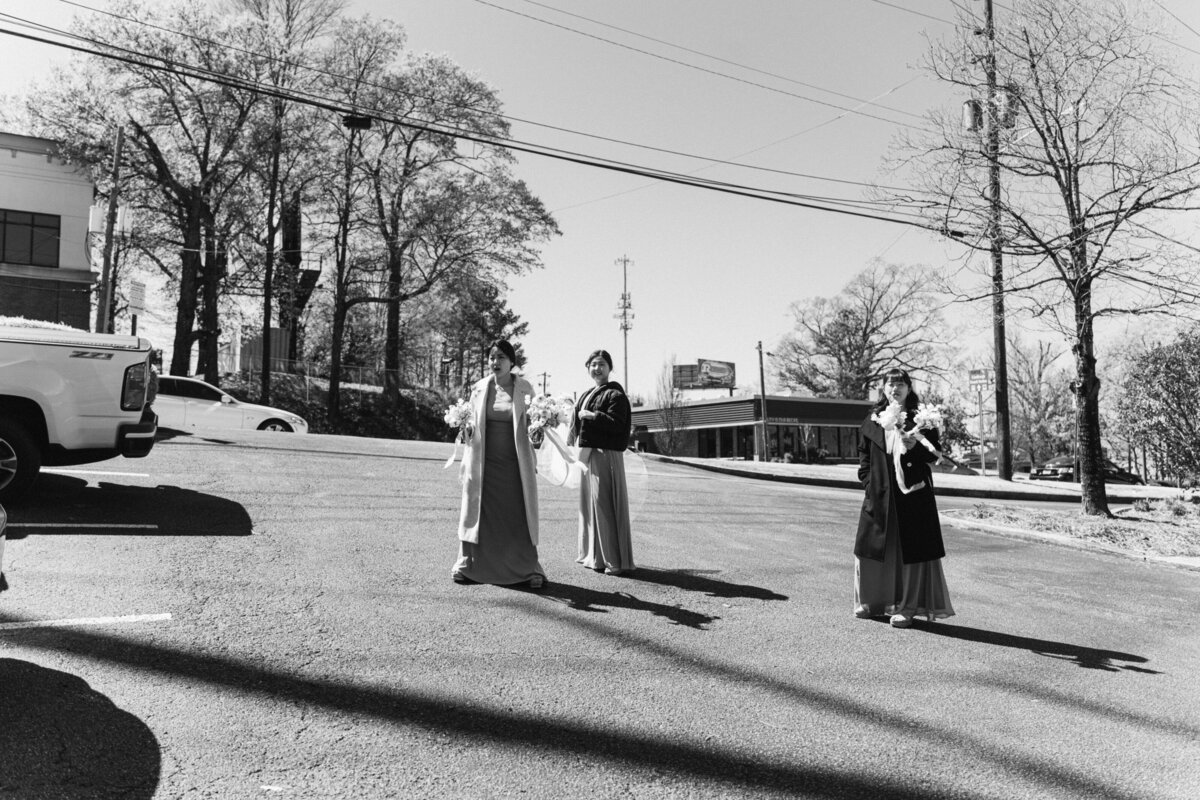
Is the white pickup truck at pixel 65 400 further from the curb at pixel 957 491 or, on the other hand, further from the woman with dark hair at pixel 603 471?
the curb at pixel 957 491

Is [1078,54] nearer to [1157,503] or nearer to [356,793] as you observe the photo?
[1157,503]

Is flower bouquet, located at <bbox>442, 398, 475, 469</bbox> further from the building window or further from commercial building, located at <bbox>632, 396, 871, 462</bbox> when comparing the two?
commercial building, located at <bbox>632, 396, 871, 462</bbox>

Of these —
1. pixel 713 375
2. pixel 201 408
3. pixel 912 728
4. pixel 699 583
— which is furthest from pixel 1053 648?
pixel 713 375

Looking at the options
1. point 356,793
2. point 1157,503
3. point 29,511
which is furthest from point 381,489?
point 1157,503

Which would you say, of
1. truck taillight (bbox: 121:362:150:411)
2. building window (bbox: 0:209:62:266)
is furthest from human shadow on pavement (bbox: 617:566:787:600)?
building window (bbox: 0:209:62:266)

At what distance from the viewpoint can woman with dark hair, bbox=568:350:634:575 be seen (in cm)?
761

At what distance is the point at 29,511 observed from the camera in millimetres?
7648

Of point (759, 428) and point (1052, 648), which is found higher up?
point (759, 428)

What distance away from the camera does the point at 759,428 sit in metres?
53.8

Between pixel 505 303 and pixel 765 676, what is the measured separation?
70434 mm

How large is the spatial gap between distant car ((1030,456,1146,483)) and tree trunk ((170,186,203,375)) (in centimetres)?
4252

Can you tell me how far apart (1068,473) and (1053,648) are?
4483cm

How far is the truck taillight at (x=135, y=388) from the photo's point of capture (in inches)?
315

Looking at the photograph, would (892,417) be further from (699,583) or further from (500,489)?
(500,489)
